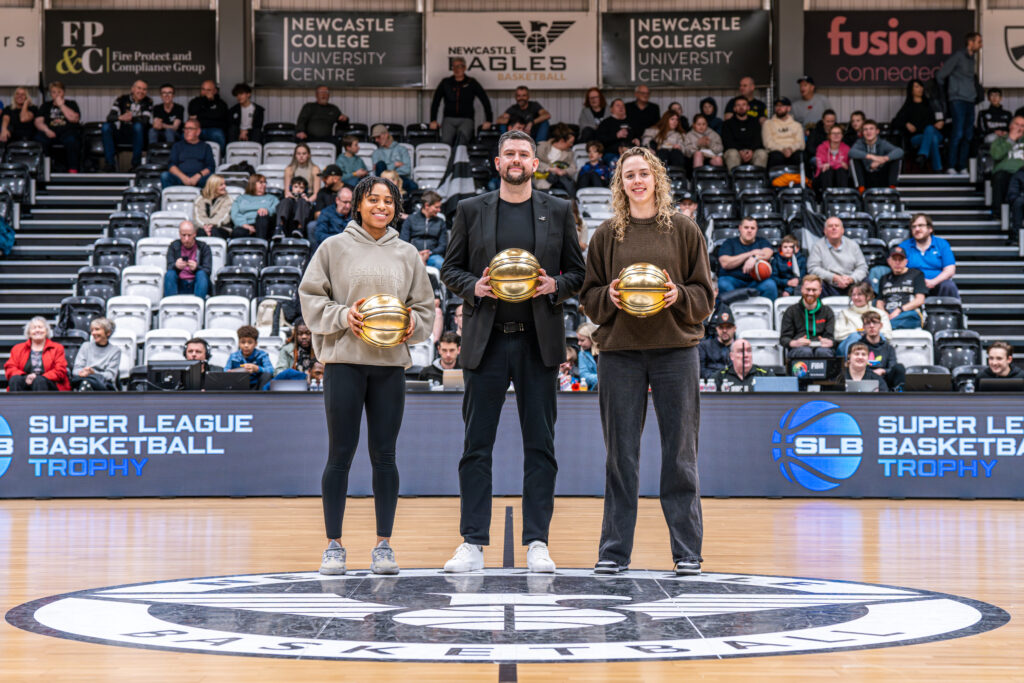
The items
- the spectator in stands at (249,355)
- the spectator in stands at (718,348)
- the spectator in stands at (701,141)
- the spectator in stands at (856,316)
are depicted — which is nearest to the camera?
the spectator in stands at (249,355)

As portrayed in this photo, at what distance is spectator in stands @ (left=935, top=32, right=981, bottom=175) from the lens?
1655 cm

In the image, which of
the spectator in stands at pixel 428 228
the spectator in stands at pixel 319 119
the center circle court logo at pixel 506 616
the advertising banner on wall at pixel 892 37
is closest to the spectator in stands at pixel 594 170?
the spectator in stands at pixel 428 228

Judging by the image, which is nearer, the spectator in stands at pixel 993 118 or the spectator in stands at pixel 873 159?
the spectator in stands at pixel 873 159

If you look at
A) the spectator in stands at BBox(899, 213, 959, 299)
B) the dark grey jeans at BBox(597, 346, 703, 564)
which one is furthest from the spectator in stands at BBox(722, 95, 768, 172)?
the dark grey jeans at BBox(597, 346, 703, 564)

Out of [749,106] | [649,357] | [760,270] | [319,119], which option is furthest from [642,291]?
[319,119]

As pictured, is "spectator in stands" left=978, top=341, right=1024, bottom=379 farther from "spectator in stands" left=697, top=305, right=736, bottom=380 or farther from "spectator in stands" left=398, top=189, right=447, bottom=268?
"spectator in stands" left=398, top=189, right=447, bottom=268

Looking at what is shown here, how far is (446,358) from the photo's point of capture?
1042cm

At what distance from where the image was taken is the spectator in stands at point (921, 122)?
56.0 ft

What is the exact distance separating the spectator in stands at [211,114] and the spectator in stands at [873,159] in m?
8.35

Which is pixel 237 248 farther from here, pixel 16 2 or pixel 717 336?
pixel 16 2

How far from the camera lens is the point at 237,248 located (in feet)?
45.0

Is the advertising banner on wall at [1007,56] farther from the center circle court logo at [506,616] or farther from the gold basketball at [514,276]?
the gold basketball at [514,276]

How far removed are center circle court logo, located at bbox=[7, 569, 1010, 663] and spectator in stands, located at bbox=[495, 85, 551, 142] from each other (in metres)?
12.0

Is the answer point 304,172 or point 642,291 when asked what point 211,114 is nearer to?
point 304,172
